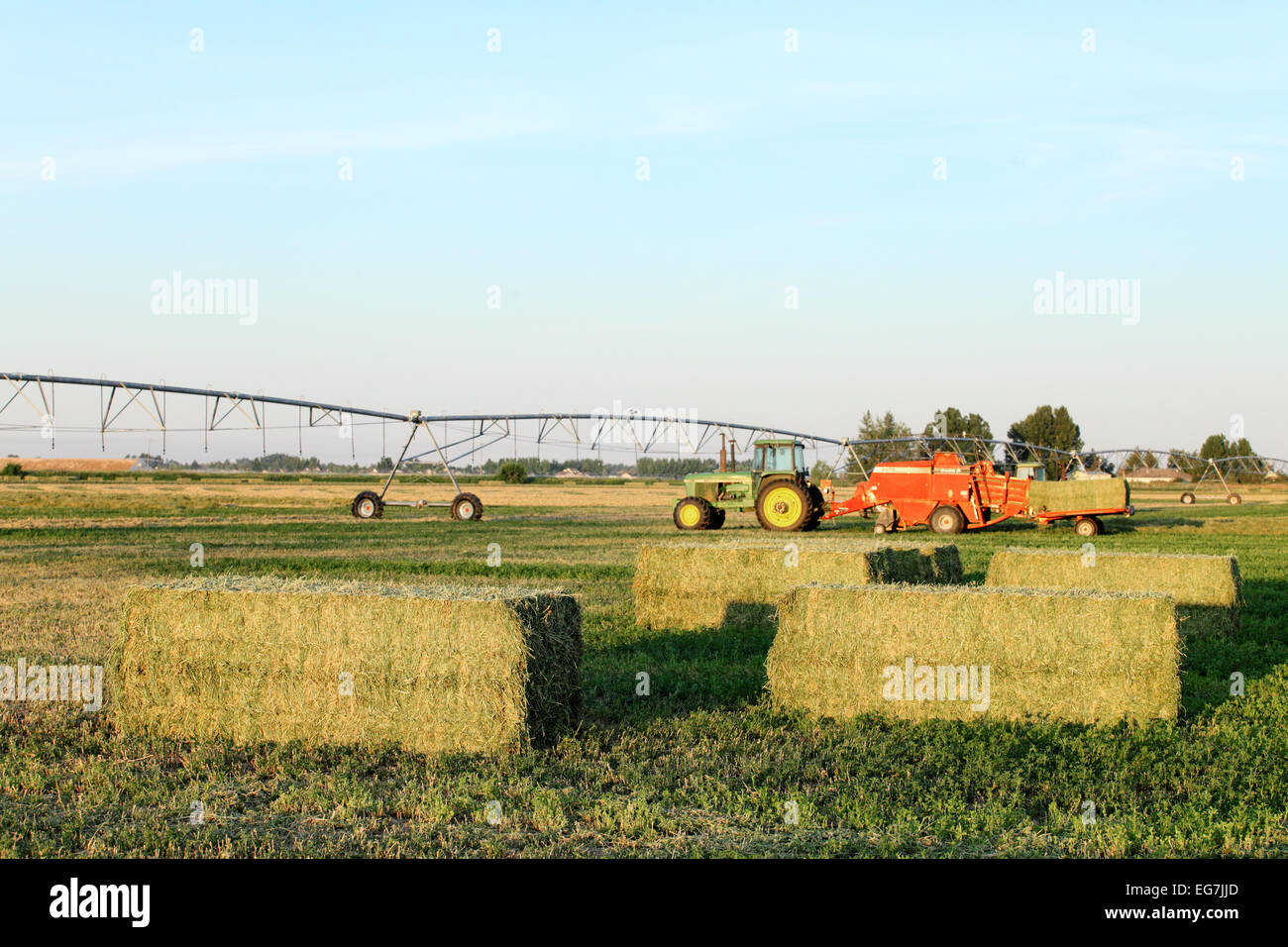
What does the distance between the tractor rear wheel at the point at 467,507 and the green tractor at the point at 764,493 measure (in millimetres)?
8856

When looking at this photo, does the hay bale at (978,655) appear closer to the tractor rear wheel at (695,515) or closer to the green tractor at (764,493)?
the green tractor at (764,493)

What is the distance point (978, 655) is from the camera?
27.4 ft

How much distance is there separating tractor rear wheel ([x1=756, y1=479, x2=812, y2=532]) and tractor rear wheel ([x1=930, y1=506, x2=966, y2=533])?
14.6ft

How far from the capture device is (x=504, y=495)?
71.1 meters

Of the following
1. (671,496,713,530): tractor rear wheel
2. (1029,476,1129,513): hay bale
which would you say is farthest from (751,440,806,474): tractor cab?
(1029,476,1129,513): hay bale

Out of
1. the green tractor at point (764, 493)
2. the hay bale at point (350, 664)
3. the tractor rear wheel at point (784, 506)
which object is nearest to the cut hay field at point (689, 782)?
the hay bale at point (350, 664)

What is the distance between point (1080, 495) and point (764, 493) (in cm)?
1041

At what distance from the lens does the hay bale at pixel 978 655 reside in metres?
8.20

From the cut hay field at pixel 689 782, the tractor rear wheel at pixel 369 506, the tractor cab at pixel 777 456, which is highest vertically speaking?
the tractor cab at pixel 777 456

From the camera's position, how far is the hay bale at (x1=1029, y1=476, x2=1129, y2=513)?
107ft

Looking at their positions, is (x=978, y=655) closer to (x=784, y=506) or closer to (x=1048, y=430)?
(x=784, y=506)

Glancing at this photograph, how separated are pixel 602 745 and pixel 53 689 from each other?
4881mm
